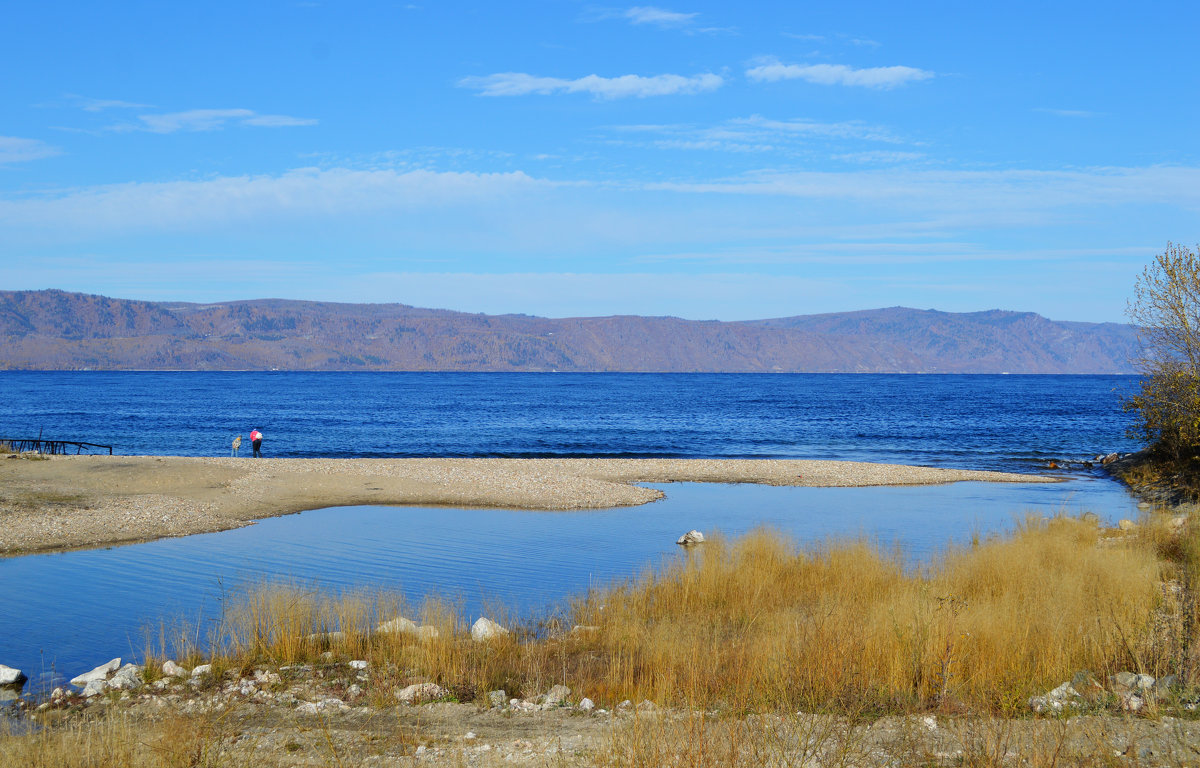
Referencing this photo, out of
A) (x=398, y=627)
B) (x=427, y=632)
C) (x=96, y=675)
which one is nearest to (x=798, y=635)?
(x=427, y=632)

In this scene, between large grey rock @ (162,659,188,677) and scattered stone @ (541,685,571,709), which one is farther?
large grey rock @ (162,659,188,677)

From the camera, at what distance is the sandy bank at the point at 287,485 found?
1981 cm

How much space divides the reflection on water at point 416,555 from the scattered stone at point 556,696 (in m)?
3.67

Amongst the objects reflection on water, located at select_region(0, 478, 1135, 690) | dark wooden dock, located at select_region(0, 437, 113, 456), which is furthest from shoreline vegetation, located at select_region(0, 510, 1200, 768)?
dark wooden dock, located at select_region(0, 437, 113, 456)

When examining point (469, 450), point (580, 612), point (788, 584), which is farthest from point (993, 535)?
point (469, 450)

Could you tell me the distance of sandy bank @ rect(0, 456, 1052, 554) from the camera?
65.0 feet

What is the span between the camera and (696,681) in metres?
8.20

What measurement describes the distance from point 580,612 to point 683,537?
715 centimetres

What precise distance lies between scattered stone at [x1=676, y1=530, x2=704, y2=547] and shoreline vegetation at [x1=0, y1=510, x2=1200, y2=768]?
5.53 m

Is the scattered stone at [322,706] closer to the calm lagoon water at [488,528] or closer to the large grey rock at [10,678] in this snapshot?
the calm lagoon water at [488,528]

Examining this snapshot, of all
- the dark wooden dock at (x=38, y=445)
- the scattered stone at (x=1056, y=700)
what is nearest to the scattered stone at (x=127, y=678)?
the scattered stone at (x=1056, y=700)

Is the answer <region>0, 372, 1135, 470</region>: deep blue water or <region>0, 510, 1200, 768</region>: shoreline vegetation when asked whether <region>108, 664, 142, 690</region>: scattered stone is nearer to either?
<region>0, 510, 1200, 768</region>: shoreline vegetation

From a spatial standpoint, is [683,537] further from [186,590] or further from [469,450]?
[469,450]

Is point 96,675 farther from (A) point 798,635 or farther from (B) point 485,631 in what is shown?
(A) point 798,635
